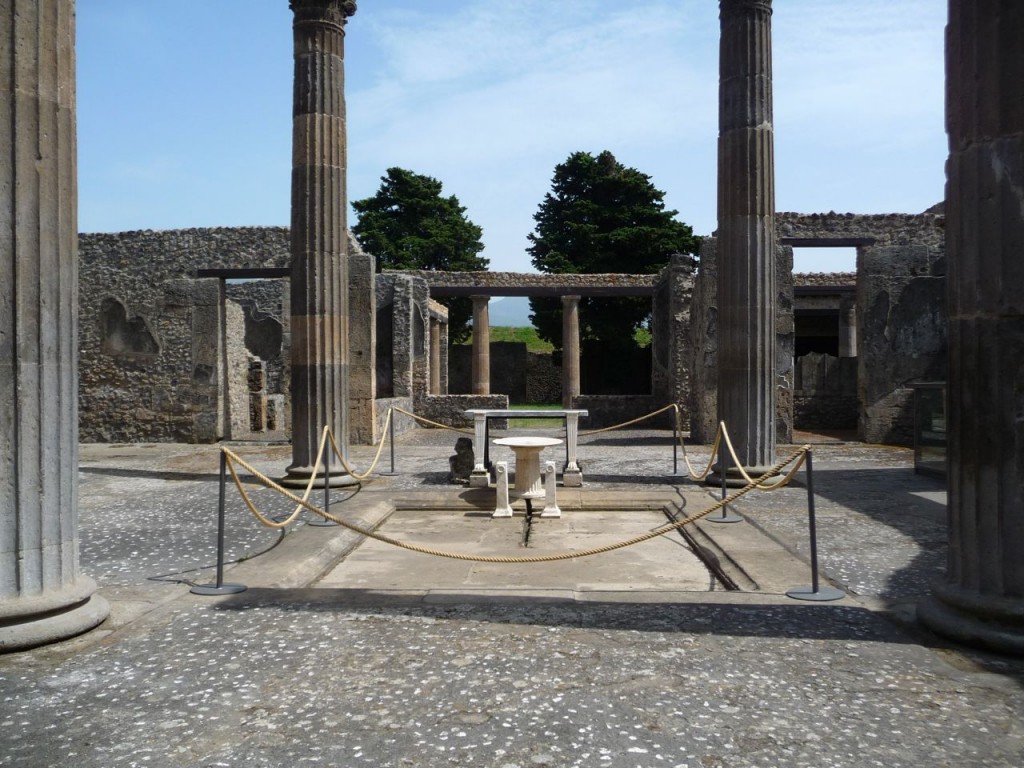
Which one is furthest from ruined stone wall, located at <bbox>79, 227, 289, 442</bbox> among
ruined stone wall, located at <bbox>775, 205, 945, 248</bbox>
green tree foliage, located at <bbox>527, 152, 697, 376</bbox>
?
green tree foliage, located at <bbox>527, 152, 697, 376</bbox>

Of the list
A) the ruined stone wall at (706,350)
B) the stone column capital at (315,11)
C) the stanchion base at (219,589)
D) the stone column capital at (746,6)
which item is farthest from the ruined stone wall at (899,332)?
the stanchion base at (219,589)

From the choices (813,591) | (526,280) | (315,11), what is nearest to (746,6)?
(315,11)

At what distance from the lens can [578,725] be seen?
9.84 ft

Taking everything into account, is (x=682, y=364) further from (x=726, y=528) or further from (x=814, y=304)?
(x=726, y=528)

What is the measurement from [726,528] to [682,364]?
11.6m

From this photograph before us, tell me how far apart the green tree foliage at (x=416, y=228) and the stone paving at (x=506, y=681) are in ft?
104

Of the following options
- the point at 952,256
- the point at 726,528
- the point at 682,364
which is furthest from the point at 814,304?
the point at 952,256

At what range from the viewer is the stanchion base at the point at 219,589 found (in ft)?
15.8

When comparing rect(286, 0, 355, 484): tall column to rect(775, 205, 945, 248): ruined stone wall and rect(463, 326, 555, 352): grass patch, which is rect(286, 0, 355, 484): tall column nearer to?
rect(775, 205, 945, 248): ruined stone wall

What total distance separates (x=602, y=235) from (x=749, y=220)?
81.9ft

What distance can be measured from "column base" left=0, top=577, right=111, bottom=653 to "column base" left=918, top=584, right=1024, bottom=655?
403 centimetres

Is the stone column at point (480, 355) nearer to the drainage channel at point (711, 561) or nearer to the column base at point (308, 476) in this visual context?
the column base at point (308, 476)

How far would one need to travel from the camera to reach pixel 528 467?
8.45 metres

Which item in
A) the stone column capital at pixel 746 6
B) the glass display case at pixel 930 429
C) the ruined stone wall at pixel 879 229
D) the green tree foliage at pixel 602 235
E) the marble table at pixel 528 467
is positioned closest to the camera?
the marble table at pixel 528 467
